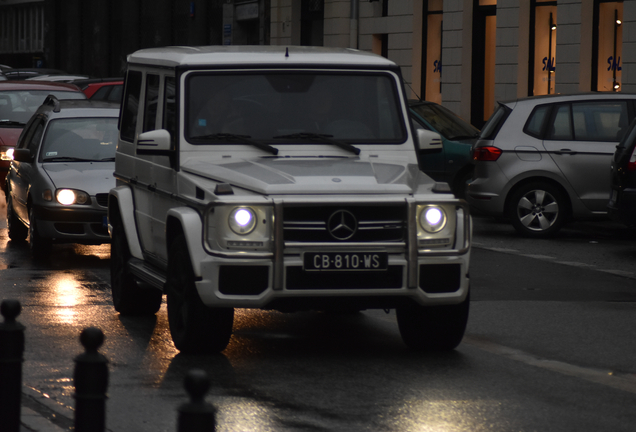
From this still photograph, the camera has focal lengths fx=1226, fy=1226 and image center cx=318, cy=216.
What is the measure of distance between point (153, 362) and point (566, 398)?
2.42 m

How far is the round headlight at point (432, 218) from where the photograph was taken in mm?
7070

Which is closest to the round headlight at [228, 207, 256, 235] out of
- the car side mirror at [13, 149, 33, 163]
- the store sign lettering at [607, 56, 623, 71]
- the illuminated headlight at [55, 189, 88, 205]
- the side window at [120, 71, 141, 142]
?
the side window at [120, 71, 141, 142]

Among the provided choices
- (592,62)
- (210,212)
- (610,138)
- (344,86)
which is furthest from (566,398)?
(592,62)

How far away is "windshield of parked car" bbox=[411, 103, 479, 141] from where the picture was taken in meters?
18.5

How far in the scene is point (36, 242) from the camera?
12562 millimetres

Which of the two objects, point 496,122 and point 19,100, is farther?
point 19,100

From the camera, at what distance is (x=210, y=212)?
694cm

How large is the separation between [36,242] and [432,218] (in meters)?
6.53

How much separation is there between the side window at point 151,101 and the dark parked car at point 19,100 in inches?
382

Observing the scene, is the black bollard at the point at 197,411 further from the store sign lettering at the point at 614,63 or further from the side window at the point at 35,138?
the store sign lettering at the point at 614,63

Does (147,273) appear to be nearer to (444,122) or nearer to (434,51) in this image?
(444,122)

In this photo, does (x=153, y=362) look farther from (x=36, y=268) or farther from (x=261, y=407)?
(x=36, y=268)

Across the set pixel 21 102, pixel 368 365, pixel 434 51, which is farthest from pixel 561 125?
pixel 434 51

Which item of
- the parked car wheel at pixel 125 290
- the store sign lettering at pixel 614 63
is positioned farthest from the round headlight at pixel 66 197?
the store sign lettering at pixel 614 63
